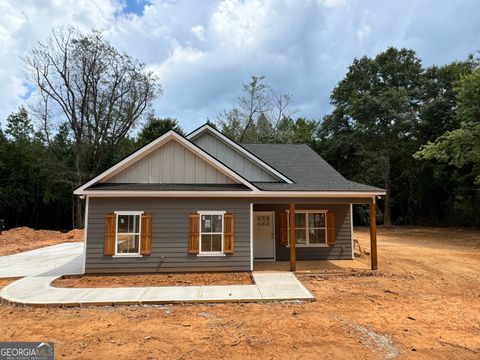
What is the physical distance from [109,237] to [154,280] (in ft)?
6.59

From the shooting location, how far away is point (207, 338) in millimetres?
5039

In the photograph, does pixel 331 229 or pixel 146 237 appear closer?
pixel 146 237

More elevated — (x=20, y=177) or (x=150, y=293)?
(x=20, y=177)

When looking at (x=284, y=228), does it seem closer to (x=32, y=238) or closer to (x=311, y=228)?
(x=311, y=228)

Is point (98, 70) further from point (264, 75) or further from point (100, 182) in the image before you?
point (100, 182)

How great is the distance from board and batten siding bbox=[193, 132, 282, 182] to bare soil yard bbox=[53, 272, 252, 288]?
12.8 feet

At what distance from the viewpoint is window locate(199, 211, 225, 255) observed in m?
9.98

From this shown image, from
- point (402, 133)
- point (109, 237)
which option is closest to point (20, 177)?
point (109, 237)

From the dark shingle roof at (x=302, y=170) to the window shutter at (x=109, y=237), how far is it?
15.7ft

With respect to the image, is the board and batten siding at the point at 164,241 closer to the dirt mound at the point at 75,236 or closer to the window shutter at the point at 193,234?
the window shutter at the point at 193,234

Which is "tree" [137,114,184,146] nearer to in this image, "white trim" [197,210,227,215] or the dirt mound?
the dirt mound

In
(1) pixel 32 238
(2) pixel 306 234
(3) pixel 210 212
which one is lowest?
(1) pixel 32 238

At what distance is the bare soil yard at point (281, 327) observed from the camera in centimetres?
457

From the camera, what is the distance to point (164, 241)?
Answer: 982 centimetres
